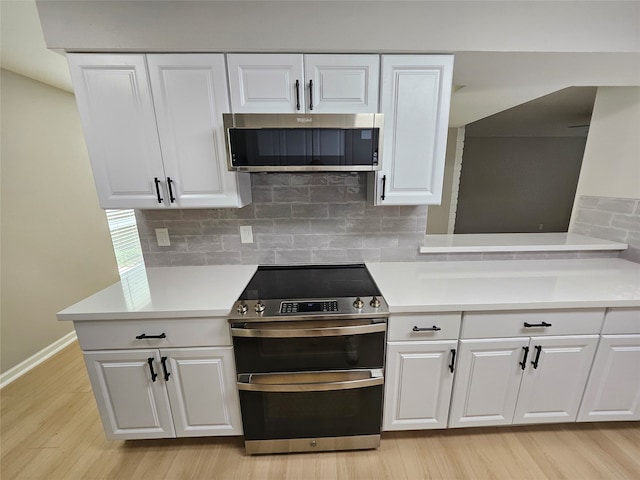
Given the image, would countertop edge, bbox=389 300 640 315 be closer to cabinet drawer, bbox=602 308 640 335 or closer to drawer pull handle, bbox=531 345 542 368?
cabinet drawer, bbox=602 308 640 335

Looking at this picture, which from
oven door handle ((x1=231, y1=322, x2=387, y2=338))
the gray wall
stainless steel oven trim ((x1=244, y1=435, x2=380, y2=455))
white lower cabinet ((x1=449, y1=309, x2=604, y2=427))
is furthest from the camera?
the gray wall

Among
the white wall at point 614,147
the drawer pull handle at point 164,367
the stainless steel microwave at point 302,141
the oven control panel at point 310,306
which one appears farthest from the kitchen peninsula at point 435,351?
the white wall at point 614,147

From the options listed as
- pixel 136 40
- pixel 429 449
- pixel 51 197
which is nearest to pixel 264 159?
pixel 136 40

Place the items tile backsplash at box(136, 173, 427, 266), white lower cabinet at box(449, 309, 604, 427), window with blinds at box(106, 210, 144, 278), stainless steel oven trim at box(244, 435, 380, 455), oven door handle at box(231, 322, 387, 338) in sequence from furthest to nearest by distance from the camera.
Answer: window with blinds at box(106, 210, 144, 278)
tile backsplash at box(136, 173, 427, 266)
stainless steel oven trim at box(244, 435, 380, 455)
white lower cabinet at box(449, 309, 604, 427)
oven door handle at box(231, 322, 387, 338)

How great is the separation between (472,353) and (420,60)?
1542 millimetres

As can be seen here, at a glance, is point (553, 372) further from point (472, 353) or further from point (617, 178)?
point (617, 178)

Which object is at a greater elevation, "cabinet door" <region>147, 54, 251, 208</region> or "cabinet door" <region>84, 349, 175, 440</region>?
"cabinet door" <region>147, 54, 251, 208</region>

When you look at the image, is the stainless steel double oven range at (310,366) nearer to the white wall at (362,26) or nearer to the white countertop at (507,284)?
the white countertop at (507,284)

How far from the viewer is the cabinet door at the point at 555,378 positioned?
1.34 metres

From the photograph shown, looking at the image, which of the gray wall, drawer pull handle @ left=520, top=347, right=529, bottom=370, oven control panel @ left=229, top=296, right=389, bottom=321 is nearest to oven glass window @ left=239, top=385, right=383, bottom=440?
oven control panel @ left=229, top=296, right=389, bottom=321

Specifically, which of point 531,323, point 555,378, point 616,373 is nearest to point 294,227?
point 531,323

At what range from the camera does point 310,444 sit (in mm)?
1407

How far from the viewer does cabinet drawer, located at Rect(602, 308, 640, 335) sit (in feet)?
4.28

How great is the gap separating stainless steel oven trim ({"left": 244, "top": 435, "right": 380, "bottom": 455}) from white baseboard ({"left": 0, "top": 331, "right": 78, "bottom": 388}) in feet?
7.03
